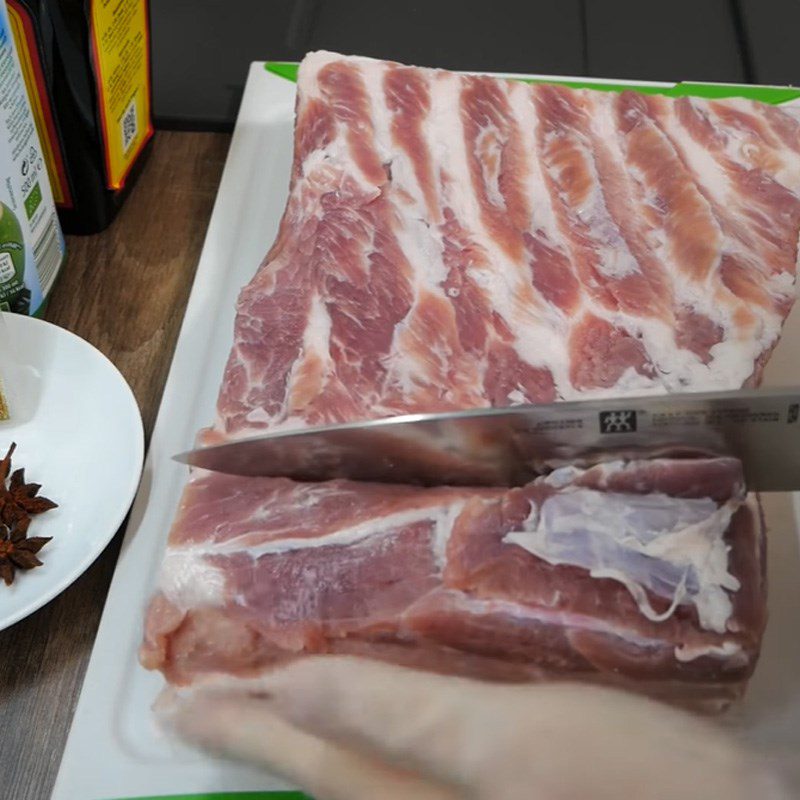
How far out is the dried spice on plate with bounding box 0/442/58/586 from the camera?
131 cm

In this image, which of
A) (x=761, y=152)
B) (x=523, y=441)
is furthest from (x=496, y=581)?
(x=761, y=152)

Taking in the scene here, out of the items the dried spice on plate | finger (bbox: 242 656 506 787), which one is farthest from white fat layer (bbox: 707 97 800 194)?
the dried spice on plate

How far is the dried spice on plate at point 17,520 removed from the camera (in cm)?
131

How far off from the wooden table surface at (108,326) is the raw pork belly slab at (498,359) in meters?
0.24

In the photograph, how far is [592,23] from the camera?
7.73ft

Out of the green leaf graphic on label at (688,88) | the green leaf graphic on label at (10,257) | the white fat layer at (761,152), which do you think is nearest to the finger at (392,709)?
the green leaf graphic on label at (10,257)

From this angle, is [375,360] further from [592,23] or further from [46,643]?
[592,23]

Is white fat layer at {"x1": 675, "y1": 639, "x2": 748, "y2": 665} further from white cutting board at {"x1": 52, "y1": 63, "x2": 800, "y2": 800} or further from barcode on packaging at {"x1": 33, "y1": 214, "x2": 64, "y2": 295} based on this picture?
barcode on packaging at {"x1": 33, "y1": 214, "x2": 64, "y2": 295}

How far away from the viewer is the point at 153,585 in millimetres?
1384

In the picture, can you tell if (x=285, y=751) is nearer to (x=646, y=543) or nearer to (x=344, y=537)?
(x=344, y=537)

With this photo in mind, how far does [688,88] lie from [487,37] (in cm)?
54

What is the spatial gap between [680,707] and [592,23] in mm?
1754

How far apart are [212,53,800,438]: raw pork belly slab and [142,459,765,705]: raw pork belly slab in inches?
6.4

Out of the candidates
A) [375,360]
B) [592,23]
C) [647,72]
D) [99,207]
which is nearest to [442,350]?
[375,360]
